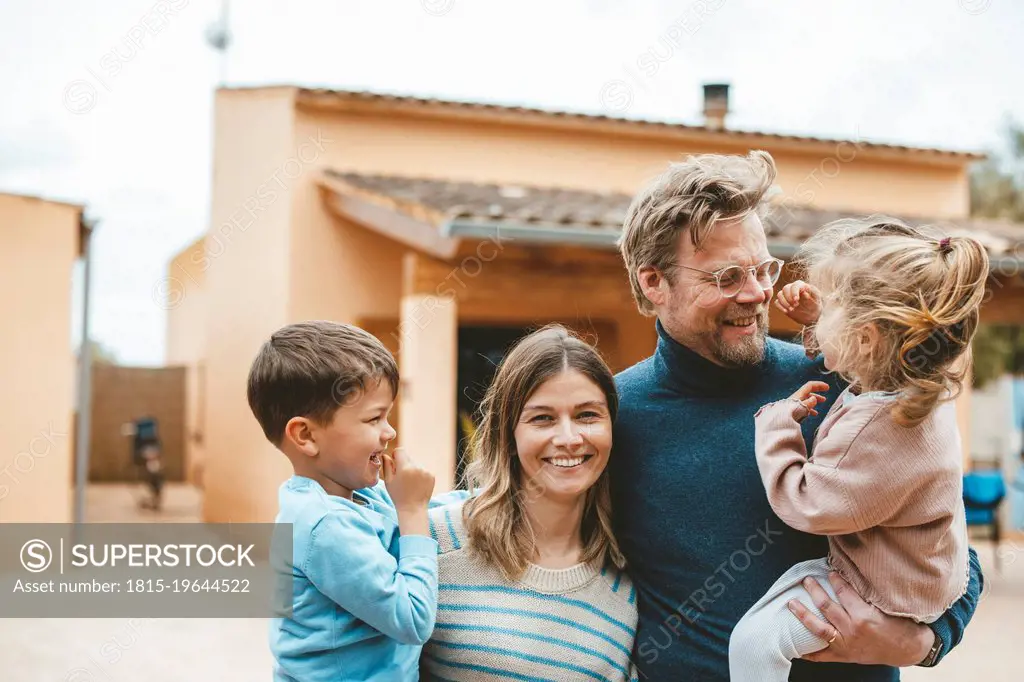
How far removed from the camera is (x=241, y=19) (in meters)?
13.7

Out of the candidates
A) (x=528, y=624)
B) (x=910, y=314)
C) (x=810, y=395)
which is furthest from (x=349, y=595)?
(x=910, y=314)

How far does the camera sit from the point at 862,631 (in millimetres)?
1966

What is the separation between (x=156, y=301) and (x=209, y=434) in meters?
3.66

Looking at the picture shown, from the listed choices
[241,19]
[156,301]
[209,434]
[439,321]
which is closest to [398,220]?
[439,321]

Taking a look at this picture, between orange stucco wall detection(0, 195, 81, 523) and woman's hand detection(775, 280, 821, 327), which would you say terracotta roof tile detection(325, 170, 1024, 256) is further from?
woman's hand detection(775, 280, 821, 327)

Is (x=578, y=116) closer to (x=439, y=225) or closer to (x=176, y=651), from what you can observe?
(x=439, y=225)

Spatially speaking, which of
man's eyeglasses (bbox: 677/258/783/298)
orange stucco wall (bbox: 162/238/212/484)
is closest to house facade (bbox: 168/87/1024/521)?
orange stucco wall (bbox: 162/238/212/484)

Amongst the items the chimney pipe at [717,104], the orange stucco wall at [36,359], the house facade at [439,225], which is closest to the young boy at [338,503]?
the house facade at [439,225]

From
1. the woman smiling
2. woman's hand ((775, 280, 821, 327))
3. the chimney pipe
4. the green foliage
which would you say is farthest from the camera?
the green foliage

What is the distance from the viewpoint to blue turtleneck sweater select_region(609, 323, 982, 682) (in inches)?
82.7

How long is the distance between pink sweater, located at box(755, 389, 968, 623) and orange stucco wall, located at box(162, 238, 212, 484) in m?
13.6

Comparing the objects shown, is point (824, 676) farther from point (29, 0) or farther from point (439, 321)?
point (29, 0)

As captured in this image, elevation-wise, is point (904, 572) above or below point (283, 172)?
below

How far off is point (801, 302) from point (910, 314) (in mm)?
417
